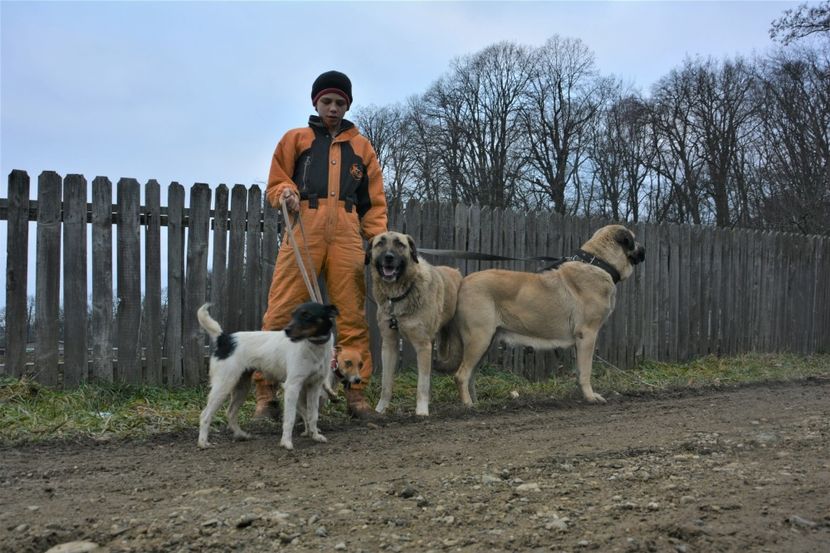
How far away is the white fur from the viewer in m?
4.31

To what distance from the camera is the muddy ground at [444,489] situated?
2.44 meters

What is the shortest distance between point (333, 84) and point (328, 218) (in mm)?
1139

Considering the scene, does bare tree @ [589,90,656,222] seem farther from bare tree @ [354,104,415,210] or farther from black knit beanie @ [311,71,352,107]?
black knit beanie @ [311,71,352,107]

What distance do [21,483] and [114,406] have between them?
2.23 meters

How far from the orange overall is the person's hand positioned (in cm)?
11

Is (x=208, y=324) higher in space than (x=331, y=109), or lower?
lower

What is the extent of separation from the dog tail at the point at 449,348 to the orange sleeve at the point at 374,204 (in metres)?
1.22

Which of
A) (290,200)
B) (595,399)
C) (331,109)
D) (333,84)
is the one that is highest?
(333,84)

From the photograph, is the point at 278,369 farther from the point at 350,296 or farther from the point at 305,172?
the point at 305,172

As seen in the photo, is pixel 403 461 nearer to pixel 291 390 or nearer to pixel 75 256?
pixel 291 390

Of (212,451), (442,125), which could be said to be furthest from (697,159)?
(212,451)

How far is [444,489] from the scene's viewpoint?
3117 mm

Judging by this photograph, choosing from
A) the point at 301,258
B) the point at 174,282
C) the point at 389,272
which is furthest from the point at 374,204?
the point at 174,282

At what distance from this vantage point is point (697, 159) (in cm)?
3269
